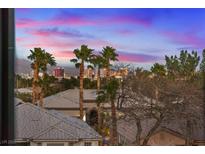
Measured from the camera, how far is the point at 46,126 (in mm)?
2461

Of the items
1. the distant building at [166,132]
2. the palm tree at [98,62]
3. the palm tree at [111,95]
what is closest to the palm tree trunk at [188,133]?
the distant building at [166,132]

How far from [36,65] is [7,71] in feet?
0.57

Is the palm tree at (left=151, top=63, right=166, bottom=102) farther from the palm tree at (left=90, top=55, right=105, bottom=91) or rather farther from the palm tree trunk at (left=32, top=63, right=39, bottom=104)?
the palm tree trunk at (left=32, top=63, right=39, bottom=104)

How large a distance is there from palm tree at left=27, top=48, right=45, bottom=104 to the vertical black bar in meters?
0.12

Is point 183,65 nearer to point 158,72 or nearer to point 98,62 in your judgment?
point 158,72

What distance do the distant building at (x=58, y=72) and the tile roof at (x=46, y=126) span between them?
0.71 feet

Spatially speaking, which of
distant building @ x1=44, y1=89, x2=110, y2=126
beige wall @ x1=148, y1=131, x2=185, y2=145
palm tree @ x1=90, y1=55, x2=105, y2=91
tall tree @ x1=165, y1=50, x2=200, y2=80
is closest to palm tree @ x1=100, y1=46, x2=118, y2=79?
palm tree @ x1=90, y1=55, x2=105, y2=91

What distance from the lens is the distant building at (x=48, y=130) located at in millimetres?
2438

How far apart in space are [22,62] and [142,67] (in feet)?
2.33

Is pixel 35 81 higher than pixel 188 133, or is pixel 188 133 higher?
pixel 35 81

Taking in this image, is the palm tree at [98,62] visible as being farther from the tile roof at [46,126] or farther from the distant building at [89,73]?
the tile roof at [46,126]

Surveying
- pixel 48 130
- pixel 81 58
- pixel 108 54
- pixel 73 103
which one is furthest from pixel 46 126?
pixel 108 54

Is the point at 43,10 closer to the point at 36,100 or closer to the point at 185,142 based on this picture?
the point at 36,100
